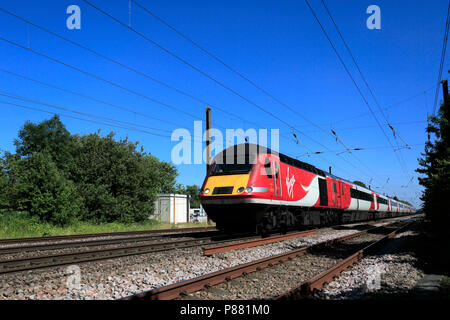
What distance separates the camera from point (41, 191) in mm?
18094

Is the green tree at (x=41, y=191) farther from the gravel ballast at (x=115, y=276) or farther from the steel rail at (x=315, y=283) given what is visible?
the steel rail at (x=315, y=283)

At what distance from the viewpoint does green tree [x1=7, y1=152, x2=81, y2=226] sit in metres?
17.7

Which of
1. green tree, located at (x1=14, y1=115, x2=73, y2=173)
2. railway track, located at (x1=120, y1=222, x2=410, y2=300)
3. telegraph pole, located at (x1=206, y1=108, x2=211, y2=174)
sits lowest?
railway track, located at (x1=120, y1=222, x2=410, y2=300)

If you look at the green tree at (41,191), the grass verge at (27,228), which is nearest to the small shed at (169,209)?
the grass verge at (27,228)

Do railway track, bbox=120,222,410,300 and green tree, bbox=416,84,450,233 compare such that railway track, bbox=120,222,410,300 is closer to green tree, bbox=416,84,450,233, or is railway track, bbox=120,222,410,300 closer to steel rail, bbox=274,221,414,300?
steel rail, bbox=274,221,414,300

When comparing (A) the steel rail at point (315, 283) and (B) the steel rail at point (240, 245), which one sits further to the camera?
(B) the steel rail at point (240, 245)

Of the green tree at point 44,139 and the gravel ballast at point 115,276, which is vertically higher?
the green tree at point 44,139

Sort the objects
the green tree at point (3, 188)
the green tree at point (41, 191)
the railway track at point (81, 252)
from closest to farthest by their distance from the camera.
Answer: the railway track at point (81, 252)
the green tree at point (41, 191)
the green tree at point (3, 188)

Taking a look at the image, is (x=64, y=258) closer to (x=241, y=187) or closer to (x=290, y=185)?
(x=241, y=187)

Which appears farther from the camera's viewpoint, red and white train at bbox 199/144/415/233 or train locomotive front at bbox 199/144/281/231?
red and white train at bbox 199/144/415/233

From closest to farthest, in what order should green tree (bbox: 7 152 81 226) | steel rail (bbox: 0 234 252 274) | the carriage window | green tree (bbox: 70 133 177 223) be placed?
steel rail (bbox: 0 234 252 274) < the carriage window < green tree (bbox: 7 152 81 226) < green tree (bbox: 70 133 177 223)

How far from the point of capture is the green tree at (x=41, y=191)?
17734mm

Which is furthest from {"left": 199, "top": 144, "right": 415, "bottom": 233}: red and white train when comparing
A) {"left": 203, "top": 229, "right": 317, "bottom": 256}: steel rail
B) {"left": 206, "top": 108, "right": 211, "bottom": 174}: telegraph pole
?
{"left": 206, "top": 108, "right": 211, "bottom": 174}: telegraph pole
